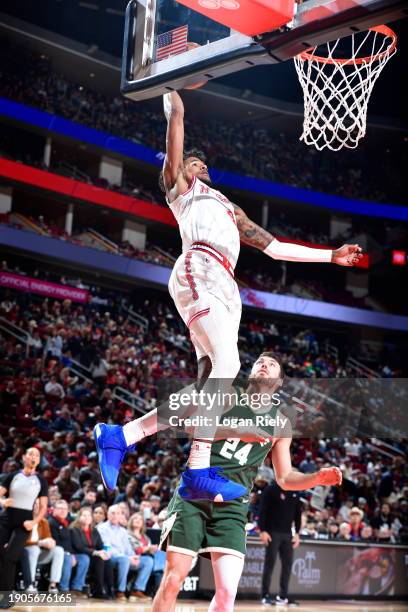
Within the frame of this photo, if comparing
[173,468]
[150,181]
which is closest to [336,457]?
[173,468]

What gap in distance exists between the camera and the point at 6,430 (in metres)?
14.9

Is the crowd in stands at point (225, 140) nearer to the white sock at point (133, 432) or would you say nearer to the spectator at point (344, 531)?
the spectator at point (344, 531)

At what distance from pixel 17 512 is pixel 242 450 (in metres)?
4.98

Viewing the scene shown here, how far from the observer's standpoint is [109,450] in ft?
14.8

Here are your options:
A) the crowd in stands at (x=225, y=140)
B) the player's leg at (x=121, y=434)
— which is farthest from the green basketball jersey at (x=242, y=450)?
the crowd in stands at (x=225, y=140)

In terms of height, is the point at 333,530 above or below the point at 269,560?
above

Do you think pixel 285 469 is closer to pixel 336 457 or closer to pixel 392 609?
pixel 392 609

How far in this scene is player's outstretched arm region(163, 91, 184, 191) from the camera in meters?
4.68

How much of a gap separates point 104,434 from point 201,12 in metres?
2.59

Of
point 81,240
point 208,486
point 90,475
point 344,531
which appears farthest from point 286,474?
point 81,240

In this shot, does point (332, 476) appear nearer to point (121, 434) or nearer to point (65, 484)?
point (121, 434)

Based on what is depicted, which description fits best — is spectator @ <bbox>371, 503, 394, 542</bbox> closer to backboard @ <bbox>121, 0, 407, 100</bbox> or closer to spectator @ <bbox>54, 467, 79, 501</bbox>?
spectator @ <bbox>54, 467, 79, 501</bbox>

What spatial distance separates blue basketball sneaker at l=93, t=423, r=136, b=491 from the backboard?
2147mm

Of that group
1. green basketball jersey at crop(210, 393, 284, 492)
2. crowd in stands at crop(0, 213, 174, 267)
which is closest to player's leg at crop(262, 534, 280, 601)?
green basketball jersey at crop(210, 393, 284, 492)
